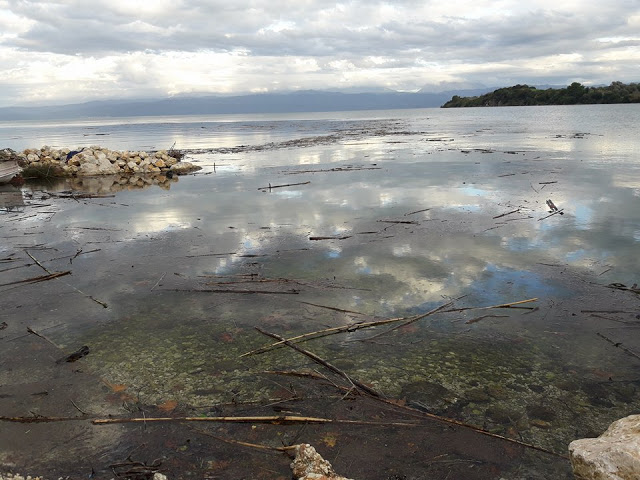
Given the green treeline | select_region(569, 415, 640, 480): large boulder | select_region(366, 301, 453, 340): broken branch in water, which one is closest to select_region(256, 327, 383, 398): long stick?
select_region(366, 301, 453, 340): broken branch in water

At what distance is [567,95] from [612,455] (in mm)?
185593

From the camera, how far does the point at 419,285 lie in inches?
356

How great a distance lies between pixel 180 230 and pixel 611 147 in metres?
31.4

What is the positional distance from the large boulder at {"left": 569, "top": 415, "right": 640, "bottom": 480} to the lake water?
915 millimetres

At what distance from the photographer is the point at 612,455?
3449 millimetres

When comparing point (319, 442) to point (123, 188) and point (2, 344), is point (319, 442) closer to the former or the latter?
point (2, 344)

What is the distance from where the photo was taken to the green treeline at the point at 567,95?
142875mm

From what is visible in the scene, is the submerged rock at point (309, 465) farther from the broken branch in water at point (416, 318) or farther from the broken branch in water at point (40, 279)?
the broken branch in water at point (40, 279)

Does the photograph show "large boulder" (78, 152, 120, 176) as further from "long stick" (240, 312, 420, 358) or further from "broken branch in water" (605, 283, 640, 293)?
"broken branch in water" (605, 283, 640, 293)

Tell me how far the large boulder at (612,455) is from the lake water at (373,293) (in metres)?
0.91

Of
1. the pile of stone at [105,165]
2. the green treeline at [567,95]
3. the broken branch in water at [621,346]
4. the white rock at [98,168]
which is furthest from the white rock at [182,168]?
the green treeline at [567,95]

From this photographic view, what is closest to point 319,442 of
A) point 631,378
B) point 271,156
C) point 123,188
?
point 631,378

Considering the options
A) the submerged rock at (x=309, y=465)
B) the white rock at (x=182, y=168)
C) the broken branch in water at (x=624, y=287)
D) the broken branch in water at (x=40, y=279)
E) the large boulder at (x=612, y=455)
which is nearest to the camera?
the large boulder at (x=612, y=455)

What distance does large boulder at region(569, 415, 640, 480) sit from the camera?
3326 mm
